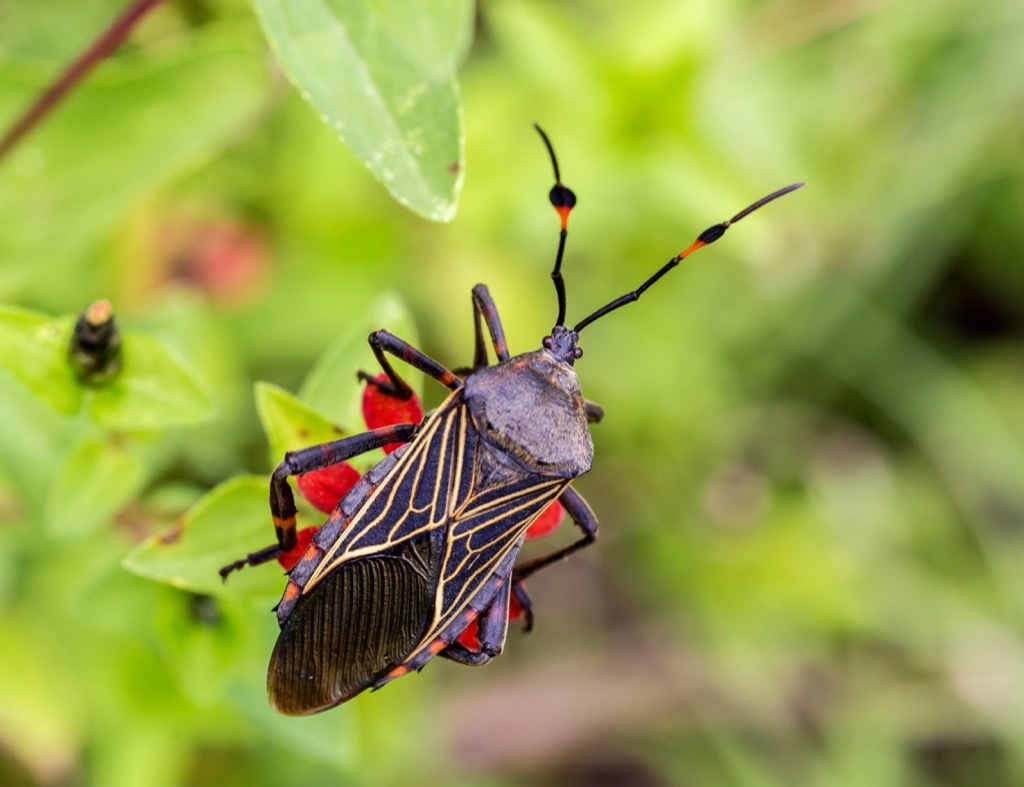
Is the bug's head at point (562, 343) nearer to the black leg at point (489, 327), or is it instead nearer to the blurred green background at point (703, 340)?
the black leg at point (489, 327)

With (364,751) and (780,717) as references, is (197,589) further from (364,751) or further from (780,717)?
(780,717)

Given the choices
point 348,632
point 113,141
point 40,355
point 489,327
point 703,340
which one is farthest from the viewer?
point 703,340

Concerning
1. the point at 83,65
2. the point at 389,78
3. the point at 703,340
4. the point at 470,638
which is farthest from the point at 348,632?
the point at 703,340

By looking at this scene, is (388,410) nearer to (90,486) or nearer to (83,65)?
(90,486)

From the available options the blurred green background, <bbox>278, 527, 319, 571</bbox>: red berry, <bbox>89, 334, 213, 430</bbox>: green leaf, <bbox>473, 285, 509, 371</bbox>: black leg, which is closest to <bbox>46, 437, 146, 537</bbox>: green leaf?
<bbox>89, 334, 213, 430</bbox>: green leaf

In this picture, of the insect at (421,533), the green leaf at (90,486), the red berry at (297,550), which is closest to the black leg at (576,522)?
the insect at (421,533)

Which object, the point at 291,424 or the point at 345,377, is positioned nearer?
the point at 291,424
